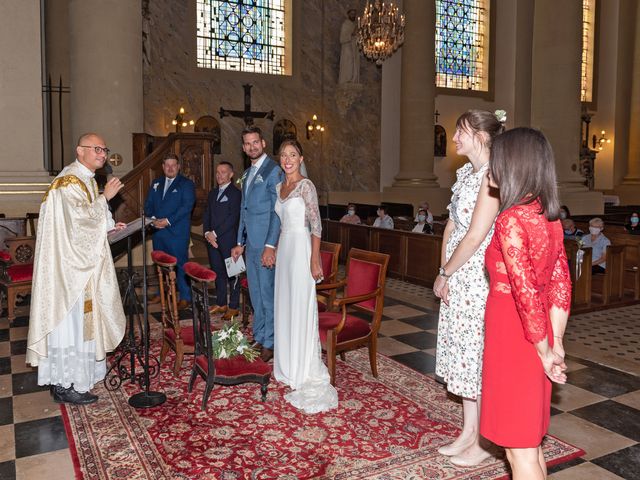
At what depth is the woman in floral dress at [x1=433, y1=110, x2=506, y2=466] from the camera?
10.6ft

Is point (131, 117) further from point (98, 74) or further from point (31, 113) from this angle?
point (31, 113)

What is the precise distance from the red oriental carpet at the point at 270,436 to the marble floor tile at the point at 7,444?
0.34 m

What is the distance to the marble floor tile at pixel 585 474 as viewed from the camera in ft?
11.3

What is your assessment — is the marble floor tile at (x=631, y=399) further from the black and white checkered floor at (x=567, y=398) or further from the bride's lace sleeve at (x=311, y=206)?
the bride's lace sleeve at (x=311, y=206)

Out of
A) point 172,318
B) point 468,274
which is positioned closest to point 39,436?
point 172,318

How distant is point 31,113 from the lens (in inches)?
330

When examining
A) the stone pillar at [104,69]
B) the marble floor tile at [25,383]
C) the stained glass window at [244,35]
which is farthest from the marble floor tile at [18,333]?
the stained glass window at [244,35]

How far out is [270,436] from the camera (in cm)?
389

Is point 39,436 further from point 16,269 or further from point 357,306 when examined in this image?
point 16,269

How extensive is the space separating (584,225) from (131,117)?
27.5ft

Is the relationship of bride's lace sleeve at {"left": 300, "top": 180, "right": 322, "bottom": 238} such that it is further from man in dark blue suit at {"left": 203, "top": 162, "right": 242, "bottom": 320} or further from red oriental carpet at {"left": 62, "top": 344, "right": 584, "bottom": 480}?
man in dark blue suit at {"left": 203, "top": 162, "right": 242, "bottom": 320}

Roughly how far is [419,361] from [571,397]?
4.51 ft

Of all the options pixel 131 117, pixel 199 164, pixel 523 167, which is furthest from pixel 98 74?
pixel 523 167

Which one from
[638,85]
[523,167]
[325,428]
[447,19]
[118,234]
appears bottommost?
[325,428]
